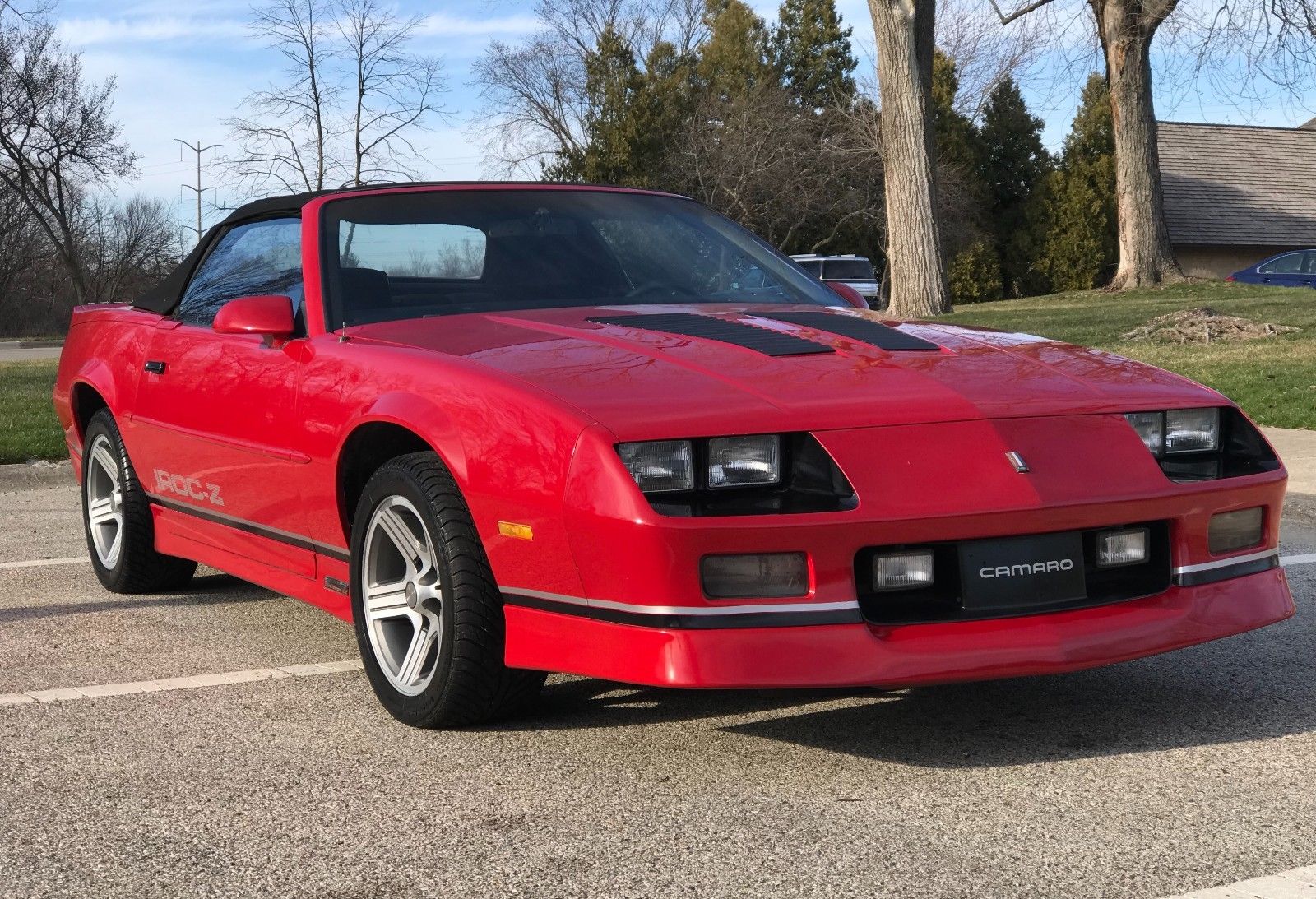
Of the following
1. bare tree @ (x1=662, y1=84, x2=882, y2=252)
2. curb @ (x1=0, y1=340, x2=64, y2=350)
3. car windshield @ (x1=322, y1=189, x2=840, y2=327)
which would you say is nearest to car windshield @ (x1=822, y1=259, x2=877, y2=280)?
bare tree @ (x1=662, y1=84, x2=882, y2=252)

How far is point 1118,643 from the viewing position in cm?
342

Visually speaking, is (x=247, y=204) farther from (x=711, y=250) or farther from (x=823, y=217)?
(x=823, y=217)

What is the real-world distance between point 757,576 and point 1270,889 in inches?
44.8

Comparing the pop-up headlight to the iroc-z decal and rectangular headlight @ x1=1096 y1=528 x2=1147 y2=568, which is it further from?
the iroc-z decal

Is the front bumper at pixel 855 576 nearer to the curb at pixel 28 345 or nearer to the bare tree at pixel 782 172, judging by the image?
the curb at pixel 28 345

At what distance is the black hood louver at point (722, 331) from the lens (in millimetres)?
3832

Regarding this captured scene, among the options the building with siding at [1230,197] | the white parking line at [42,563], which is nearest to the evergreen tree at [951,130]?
the building with siding at [1230,197]

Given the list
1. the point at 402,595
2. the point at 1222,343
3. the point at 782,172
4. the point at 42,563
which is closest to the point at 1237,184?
the point at 782,172

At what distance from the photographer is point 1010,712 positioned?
3.91 meters

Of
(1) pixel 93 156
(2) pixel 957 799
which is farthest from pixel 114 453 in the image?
(1) pixel 93 156

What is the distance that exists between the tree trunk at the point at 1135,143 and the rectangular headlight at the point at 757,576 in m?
28.8

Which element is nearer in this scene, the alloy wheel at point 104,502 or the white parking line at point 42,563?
the alloy wheel at point 104,502

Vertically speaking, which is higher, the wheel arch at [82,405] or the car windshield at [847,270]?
the car windshield at [847,270]

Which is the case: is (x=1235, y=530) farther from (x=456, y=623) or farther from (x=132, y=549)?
(x=132, y=549)
